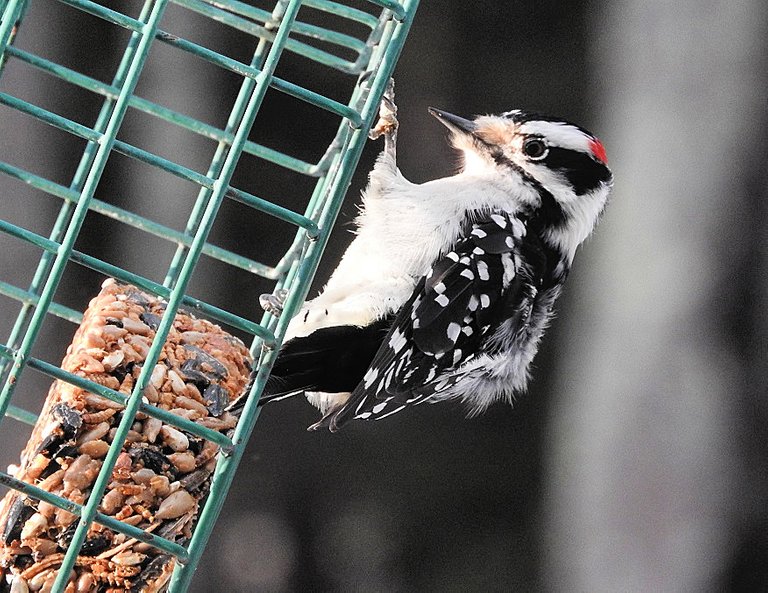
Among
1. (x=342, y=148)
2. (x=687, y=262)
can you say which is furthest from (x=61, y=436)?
(x=687, y=262)

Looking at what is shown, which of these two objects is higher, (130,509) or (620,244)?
(620,244)

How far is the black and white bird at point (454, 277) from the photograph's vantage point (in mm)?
3156

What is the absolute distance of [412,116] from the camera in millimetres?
5953

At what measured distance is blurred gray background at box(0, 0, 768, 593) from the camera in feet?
16.3

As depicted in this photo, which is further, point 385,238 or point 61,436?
point 385,238

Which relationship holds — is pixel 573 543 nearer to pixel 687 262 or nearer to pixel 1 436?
pixel 687 262

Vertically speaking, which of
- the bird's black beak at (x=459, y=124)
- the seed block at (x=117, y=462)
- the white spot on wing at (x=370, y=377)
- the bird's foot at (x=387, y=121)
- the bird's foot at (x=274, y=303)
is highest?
the bird's black beak at (x=459, y=124)

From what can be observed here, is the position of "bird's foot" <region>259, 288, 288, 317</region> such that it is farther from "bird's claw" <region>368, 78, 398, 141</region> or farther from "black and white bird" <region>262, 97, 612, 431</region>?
"bird's claw" <region>368, 78, 398, 141</region>

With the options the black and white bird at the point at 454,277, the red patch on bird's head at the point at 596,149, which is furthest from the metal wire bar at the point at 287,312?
the red patch on bird's head at the point at 596,149

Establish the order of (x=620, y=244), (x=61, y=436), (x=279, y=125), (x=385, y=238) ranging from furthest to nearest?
(x=279, y=125)
(x=620, y=244)
(x=385, y=238)
(x=61, y=436)

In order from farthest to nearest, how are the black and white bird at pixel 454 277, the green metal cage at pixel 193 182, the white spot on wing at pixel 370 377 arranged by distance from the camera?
the black and white bird at pixel 454 277 < the white spot on wing at pixel 370 377 < the green metal cage at pixel 193 182

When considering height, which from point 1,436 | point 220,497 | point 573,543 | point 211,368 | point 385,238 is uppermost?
point 385,238

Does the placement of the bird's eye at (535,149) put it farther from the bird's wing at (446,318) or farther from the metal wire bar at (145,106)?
the metal wire bar at (145,106)

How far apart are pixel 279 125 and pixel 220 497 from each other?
343 centimetres
